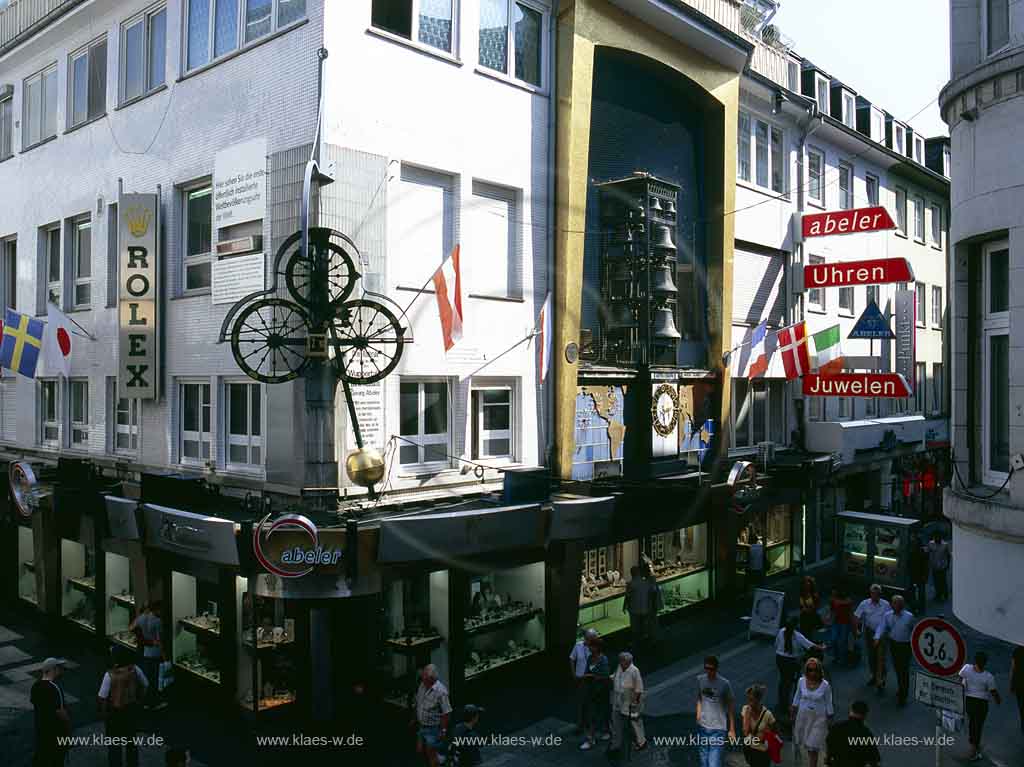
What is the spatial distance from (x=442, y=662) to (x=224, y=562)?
413 cm

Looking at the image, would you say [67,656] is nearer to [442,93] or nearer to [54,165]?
[54,165]

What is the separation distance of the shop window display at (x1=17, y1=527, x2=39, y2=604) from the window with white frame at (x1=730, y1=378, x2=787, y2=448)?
1785 cm

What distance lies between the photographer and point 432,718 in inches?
424

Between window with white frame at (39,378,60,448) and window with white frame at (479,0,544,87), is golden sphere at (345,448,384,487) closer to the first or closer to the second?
window with white frame at (479,0,544,87)

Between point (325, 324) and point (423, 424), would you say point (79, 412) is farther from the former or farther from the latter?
point (325, 324)

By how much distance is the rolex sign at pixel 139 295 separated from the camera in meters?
16.3

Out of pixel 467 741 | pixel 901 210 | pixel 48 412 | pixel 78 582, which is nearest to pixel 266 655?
pixel 467 741

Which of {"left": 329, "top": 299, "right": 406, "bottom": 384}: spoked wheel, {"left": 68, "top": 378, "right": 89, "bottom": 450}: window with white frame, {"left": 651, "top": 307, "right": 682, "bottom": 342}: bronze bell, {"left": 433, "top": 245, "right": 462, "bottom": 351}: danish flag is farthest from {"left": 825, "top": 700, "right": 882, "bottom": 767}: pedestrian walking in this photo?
{"left": 68, "top": 378, "right": 89, "bottom": 450}: window with white frame

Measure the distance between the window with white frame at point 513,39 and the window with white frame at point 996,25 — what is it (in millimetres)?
8879

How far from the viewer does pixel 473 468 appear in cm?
1541

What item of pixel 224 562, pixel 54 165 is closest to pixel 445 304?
pixel 224 562

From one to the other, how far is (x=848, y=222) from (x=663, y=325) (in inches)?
213

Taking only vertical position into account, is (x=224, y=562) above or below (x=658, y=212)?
below

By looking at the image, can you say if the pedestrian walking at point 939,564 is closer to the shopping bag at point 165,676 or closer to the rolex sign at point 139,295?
the shopping bag at point 165,676
